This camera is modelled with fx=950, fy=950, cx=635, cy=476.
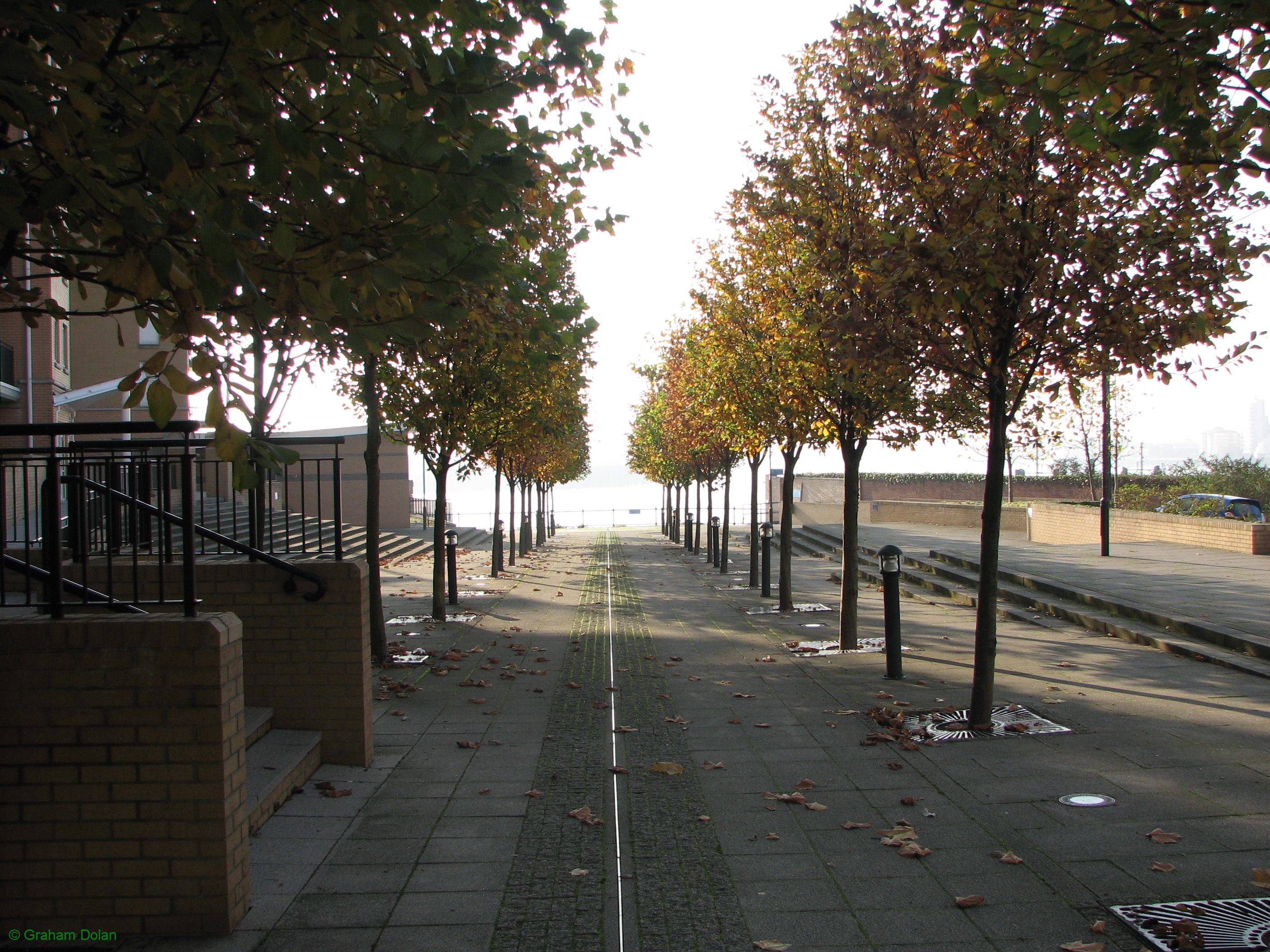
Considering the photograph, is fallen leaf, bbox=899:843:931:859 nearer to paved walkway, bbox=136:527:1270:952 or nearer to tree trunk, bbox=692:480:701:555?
paved walkway, bbox=136:527:1270:952

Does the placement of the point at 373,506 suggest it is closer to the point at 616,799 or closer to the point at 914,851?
the point at 616,799

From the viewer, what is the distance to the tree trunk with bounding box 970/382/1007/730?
7406 mm

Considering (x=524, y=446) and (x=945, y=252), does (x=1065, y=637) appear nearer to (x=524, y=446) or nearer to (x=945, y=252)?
(x=945, y=252)

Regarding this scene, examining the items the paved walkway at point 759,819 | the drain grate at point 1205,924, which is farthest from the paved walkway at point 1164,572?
the drain grate at point 1205,924

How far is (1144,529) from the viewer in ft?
79.3

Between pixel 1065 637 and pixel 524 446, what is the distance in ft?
36.6

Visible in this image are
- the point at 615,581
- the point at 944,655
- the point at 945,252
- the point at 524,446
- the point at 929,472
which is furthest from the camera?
the point at 929,472

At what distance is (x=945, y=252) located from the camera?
21.4 ft

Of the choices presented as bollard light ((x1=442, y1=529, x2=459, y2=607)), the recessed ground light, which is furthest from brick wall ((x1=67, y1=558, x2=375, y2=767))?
bollard light ((x1=442, y1=529, x2=459, y2=607))

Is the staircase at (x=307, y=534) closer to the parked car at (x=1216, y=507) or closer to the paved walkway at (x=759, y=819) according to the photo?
the paved walkway at (x=759, y=819)

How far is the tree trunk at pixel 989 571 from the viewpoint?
741 centimetres

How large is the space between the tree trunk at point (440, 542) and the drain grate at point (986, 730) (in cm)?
840

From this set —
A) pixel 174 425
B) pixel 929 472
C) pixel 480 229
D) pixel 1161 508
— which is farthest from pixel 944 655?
pixel 929 472

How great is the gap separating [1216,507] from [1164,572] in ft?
36.6
